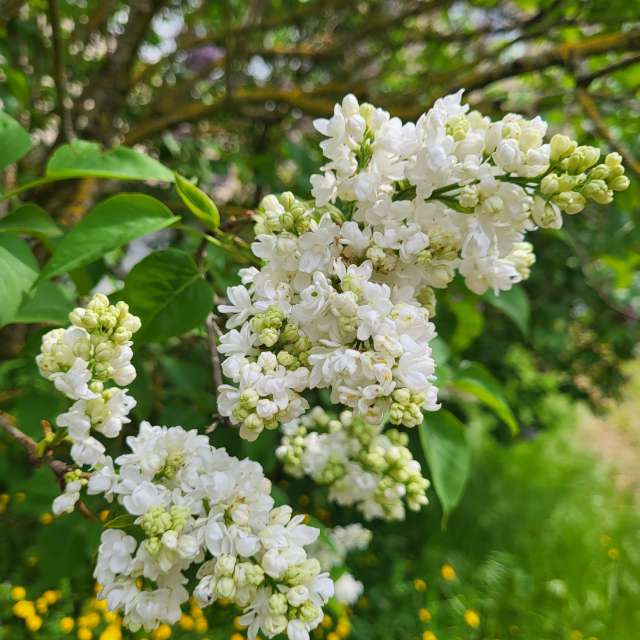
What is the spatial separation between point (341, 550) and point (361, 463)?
45 centimetres

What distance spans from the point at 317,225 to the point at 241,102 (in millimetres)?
988

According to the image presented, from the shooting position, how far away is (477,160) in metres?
0.51

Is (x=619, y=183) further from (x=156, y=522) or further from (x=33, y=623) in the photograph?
(x=33, y=623)

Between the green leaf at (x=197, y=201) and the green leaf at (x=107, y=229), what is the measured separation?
0.02 m

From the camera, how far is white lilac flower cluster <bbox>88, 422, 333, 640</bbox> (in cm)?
49

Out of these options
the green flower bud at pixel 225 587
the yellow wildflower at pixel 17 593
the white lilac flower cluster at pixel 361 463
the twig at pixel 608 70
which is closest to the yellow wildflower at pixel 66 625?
the yellow wildflower at pixel 17 593

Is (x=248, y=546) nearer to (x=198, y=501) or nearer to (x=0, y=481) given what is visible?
(x=198, y=501)

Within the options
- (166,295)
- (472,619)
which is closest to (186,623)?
(472,619)

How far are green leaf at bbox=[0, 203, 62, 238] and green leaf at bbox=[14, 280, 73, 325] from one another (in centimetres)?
7

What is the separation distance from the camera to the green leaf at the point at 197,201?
0.65 metres

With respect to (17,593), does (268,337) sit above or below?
above

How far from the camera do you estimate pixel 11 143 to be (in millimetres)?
717

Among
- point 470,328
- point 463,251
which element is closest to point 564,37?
point 470,328

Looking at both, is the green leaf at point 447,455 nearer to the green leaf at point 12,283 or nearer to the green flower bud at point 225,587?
the green flower bud at point 225,587
